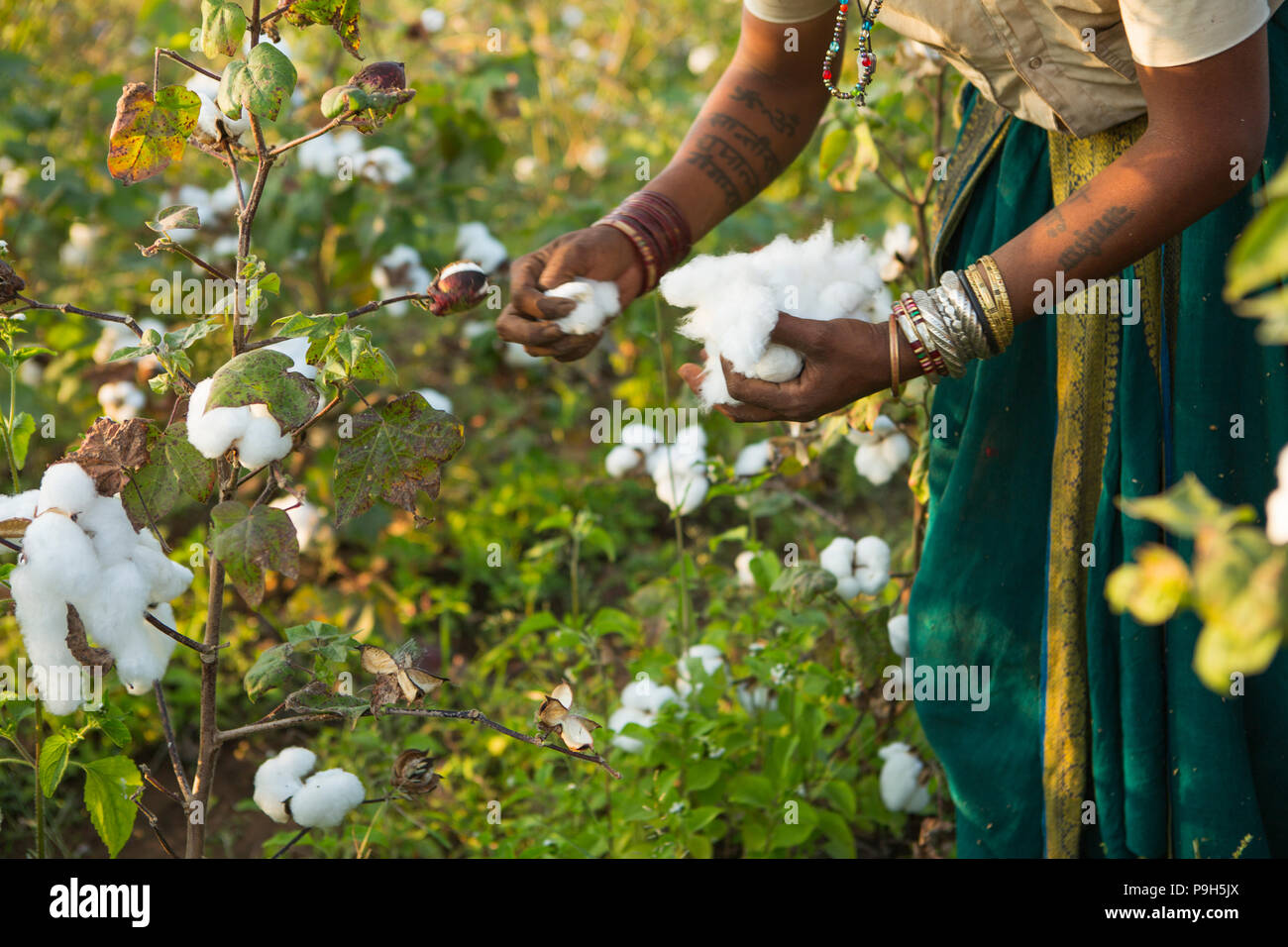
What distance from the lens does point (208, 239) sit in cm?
282

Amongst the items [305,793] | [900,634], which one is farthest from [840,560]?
[305,793]

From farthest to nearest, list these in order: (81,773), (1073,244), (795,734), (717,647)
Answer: (81,773), (717,647), (795,734), (1073,244)

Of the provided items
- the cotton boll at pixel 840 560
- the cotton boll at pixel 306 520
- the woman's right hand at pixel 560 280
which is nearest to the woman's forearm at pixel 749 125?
the woman's right hand at pixel 560 280

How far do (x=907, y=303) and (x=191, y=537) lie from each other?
2.04 metres

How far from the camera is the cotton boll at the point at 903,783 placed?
172 cm

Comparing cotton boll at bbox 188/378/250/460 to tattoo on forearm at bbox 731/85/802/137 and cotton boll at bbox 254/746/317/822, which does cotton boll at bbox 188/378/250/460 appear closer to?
cotton boll at bbox 254/746/317/822

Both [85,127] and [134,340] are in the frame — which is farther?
[85,127]

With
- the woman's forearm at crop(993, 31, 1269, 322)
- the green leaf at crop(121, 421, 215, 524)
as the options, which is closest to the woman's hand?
the woman's forearm at crop(993, 31, 1269, 322)

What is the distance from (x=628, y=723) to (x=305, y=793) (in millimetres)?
529

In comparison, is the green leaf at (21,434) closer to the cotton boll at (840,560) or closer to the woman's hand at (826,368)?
the woman's hand at (826,368)

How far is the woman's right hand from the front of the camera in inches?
48.4
